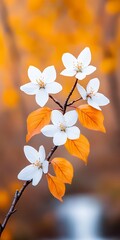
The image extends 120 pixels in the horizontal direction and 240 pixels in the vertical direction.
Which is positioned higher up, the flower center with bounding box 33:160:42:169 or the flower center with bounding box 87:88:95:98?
the flower center with bounding box 87:88:95:98

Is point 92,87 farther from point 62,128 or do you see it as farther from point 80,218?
point 80,218

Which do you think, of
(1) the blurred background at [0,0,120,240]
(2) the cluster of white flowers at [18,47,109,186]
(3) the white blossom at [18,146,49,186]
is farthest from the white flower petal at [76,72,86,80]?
(1) the blurred background at [0,0,120,240]

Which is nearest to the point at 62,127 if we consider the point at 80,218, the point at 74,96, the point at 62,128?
the point at 62,128

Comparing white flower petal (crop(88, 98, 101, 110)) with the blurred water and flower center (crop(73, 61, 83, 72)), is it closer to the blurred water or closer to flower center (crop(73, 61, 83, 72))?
flower center (crop(73, 61, 83, 72))

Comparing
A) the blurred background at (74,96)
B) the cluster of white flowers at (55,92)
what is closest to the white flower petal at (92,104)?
the cluster of white flowers at (55,92)

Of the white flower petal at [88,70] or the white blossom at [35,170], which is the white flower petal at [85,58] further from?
the white blossom at [35,170]

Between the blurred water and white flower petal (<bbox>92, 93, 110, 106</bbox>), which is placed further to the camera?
the blurred water
